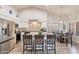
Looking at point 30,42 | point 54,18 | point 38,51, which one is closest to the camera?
point 30,42

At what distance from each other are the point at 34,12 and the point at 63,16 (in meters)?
2.44

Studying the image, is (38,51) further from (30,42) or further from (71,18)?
(71,18)

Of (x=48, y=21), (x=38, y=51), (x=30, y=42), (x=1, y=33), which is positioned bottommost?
(x=38, y=51)

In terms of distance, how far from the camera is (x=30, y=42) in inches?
215

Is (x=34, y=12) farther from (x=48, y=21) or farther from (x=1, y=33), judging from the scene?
(x=1, y=33)
